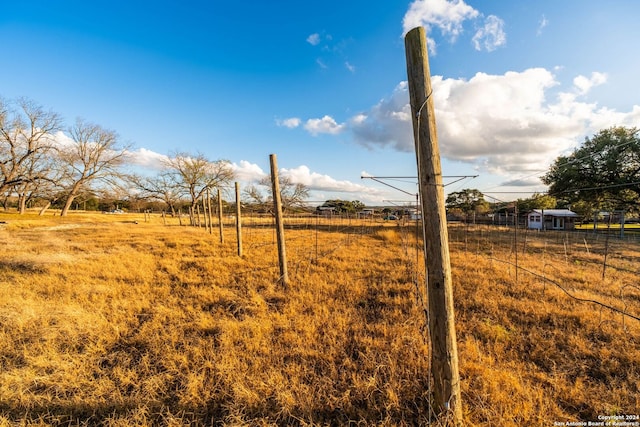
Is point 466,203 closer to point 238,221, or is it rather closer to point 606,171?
point 606,171

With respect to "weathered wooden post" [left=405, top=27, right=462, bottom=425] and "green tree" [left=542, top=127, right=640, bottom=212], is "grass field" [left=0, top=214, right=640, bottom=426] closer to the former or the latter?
"weathered wooden post" [left=405, top=27, right=462, bottom=425]

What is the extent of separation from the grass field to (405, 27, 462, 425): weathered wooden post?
1.52 feet

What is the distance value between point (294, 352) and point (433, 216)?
2.33 metres

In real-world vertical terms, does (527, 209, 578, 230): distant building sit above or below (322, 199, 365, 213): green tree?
below

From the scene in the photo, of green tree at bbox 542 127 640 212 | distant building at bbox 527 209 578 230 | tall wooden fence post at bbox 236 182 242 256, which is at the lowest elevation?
distant building at bbox 527 209 578 230

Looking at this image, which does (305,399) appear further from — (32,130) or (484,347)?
(32,130)

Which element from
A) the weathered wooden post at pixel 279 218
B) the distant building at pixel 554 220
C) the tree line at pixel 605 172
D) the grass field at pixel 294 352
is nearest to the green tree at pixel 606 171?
the tree line at pixel 605 172

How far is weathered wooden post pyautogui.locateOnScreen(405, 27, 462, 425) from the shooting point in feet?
6.30

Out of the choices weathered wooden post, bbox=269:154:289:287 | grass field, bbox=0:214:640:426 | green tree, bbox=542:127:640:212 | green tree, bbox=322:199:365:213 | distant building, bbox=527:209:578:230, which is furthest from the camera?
distant building, bbox=527:209:578:230

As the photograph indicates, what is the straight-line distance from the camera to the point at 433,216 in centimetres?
193

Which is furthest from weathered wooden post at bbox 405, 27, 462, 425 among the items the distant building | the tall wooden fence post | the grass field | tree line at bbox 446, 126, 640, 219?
the distant building

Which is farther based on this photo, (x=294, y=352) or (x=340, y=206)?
(x=340, y=206)

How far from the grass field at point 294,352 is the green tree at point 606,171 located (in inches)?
690

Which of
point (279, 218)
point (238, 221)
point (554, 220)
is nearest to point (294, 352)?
point (279, 218)
